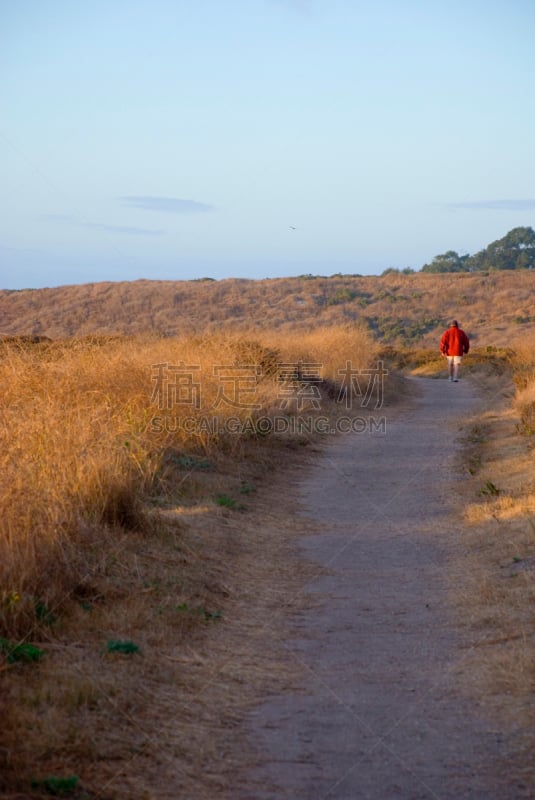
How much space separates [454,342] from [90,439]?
17.1m

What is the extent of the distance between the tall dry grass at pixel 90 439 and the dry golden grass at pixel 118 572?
0.02 m

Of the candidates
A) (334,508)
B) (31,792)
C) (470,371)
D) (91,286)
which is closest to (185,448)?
(334,508)

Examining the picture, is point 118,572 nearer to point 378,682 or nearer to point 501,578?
point 378,682

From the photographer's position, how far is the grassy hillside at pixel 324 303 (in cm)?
4809

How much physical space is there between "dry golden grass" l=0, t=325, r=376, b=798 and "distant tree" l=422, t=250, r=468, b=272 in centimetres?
7990

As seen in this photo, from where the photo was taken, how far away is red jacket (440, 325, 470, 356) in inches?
911

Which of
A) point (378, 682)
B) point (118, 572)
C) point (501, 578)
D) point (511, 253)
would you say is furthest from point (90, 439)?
point (511, 253)

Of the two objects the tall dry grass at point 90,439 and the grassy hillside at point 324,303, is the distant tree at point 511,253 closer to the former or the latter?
the grassy hillside at point 324,303

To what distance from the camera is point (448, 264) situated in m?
88.9

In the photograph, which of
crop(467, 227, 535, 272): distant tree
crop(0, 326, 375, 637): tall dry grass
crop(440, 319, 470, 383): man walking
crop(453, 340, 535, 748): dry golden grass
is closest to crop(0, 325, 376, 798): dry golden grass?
crop(0, 326, 375, 637): tall dry grass

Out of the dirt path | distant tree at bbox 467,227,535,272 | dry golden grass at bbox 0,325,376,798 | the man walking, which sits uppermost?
distant tree at bbox 467,227,535,272

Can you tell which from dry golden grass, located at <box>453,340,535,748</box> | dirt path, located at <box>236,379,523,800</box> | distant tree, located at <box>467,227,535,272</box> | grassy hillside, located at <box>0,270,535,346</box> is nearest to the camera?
dirt path, located at <box>236,379,523,800</box>

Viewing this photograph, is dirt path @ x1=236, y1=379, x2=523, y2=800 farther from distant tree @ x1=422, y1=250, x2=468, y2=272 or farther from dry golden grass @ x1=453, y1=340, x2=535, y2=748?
distant tree @ x1=422, y1=250, x2=468, y2=272

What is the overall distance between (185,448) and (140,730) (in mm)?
7251
